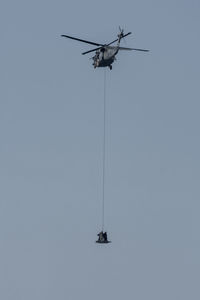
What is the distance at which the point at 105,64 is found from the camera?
10444 centimetres

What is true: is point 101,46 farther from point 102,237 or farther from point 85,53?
point 102,237

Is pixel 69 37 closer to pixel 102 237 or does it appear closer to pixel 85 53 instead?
pixel 85 53

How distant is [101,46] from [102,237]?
2573cm

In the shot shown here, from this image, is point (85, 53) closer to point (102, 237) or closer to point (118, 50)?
point (118, 50)

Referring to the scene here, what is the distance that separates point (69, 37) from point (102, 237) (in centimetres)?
2666

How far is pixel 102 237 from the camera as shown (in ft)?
337

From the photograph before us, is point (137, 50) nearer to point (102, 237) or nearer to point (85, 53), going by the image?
point (85, 53)

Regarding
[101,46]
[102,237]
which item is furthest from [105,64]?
[102,237]

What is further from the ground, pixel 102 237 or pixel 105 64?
pixel 105 64

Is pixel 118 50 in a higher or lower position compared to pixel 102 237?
higher

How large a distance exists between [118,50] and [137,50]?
2.59 metres

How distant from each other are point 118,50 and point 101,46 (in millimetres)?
3333

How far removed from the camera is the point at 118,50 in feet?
336

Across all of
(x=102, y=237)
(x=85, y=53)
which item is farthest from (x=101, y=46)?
(x=102, y=237)
